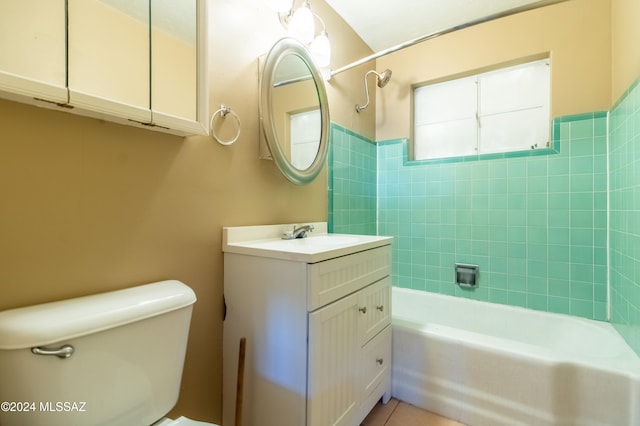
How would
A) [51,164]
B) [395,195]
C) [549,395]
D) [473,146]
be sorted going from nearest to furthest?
[51,164] → [549,395] → [473,146] → [395,195]

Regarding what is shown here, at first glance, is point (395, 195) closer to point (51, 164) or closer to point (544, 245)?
point (544, 245)

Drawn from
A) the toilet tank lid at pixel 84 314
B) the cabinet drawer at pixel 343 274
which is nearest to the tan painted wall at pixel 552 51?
the cabinet drawer at pixel 343 274

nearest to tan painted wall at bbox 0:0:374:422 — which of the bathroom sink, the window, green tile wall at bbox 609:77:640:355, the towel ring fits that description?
the towel ring

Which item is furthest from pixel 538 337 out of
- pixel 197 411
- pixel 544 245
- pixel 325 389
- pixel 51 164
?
pixel 51 164

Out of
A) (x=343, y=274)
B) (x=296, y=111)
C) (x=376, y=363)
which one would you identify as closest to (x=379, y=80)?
(x=296, y=111)

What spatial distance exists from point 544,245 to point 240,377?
1.96 m

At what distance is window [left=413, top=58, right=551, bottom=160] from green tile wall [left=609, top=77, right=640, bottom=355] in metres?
0.41

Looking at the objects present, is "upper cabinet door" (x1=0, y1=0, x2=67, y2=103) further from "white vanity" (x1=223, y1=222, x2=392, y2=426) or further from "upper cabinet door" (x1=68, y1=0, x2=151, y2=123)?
"white vanity" (x1=223, y1=222, x2=392, y2=426)

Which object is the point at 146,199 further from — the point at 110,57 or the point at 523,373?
the point at 523,373

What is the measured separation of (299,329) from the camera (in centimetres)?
96

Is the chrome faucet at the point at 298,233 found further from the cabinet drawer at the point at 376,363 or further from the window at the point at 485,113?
the window at the point at 485,113

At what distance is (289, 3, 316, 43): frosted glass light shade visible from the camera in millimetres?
1481

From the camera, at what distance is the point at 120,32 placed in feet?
2.77

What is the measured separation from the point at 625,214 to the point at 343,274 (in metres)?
1.45
